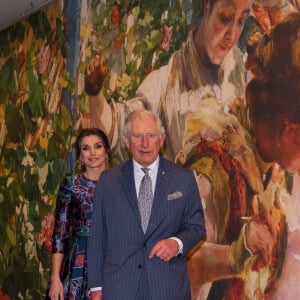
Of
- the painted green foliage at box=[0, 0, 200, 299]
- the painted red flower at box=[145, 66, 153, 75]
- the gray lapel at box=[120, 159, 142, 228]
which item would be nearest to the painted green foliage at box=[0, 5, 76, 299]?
the painted green foliage at box=[0, 0, 200, 299]

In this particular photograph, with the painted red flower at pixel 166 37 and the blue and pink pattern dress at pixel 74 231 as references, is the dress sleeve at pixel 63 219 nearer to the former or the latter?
the blue and pink pattern dress at pixel 74 231

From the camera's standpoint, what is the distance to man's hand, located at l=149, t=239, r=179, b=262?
2.70 m

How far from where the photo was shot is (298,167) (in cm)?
298

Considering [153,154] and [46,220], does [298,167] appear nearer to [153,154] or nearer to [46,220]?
[153,154]

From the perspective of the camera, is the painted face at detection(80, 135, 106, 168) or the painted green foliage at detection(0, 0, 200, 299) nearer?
the painted face at detection(80, 135, 106, 168)

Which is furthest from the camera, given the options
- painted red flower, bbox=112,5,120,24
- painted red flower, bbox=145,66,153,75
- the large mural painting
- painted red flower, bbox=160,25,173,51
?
painted red flower, bbox=112,5,120,24

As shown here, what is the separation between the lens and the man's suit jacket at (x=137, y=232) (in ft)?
9.18

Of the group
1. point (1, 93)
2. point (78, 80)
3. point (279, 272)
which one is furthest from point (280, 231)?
point (1, 93)

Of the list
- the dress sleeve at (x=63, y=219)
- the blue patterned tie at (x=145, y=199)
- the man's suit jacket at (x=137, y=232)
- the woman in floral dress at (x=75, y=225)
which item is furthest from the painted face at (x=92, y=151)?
the blue patterned tie at (x=145, y=199)

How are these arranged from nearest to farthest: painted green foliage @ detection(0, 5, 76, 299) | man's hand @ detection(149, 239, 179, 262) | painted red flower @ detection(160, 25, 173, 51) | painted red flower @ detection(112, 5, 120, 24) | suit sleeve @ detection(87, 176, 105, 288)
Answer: man's hand @ detection(149, 239, 179, 262) → suit sleeve @ detection(87, 176, 105, 288) → painted red flower @ detection(160, 25, 173, 51) → painted red flower @ detection(112, 5, 120, 24) → painted green foliage @ detection(0, 5, 76, 299)

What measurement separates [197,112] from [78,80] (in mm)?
1316

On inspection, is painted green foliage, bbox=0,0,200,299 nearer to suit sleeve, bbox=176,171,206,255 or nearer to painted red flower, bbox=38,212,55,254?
painted red flower, bbox=38,212,55,254

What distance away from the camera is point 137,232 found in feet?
9.25

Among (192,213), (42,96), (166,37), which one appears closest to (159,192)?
(192,213)
